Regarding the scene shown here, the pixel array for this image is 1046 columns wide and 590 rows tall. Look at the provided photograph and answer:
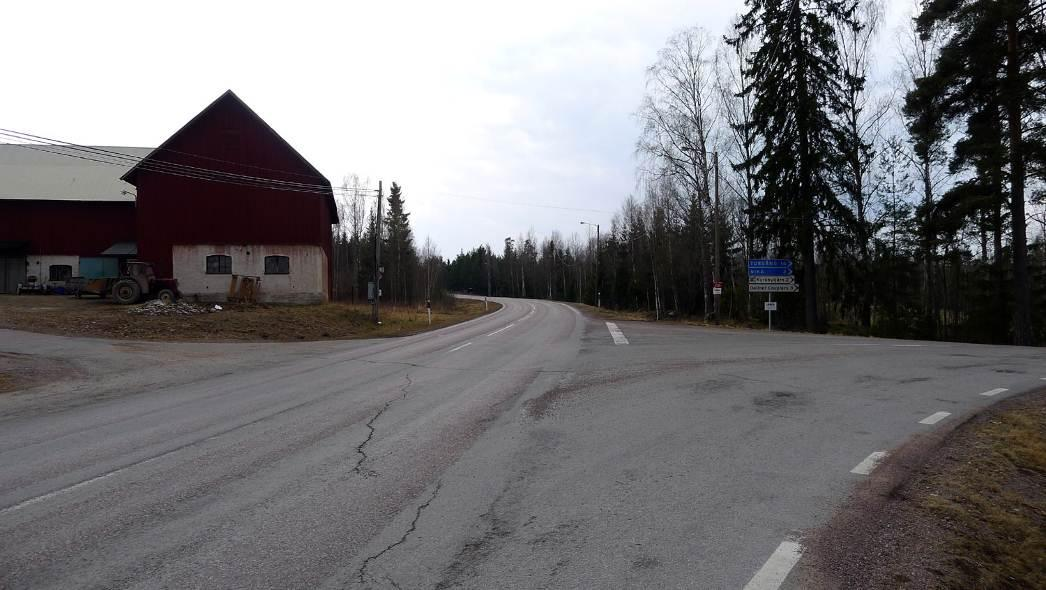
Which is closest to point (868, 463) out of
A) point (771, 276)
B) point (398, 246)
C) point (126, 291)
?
point (771, 276)

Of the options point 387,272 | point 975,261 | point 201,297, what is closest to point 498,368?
Result: point 201,297

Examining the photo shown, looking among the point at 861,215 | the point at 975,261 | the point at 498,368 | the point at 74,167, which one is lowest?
the point at 498,368

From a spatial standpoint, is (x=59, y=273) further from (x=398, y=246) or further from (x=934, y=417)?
(x=934, y=417)

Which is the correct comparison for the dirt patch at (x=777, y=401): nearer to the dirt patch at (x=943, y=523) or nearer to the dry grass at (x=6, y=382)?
the dirt patch at (x=943, y=523)

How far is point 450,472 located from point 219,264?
31396 mm

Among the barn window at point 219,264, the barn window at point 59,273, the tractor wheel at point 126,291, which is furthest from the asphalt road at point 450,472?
the barn window at point 59,273

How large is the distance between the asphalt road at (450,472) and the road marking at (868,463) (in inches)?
5.3

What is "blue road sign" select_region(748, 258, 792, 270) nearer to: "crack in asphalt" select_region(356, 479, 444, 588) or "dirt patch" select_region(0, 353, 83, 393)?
"dirt patch" select_region(0, 353, 83, 393)

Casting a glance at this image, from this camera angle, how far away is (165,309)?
2630 centimetres

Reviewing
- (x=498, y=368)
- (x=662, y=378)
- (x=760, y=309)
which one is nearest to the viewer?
(x=662, y=378)

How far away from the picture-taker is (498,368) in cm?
1380

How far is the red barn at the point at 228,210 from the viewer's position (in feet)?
106

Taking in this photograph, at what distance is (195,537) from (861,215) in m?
36.4

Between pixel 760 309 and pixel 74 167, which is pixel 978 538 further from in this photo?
pixel 74 167
